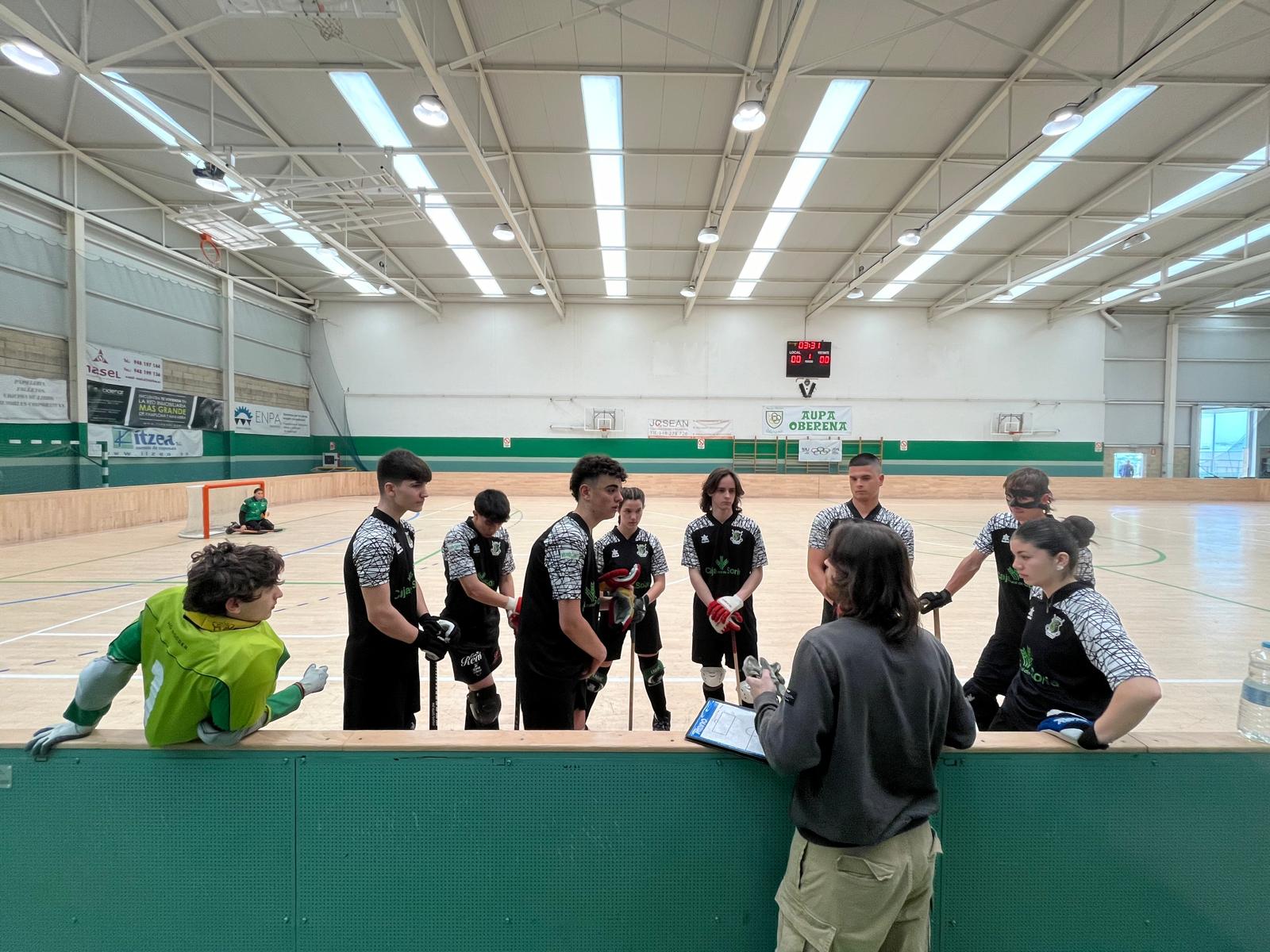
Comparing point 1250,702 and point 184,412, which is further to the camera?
point 184,412

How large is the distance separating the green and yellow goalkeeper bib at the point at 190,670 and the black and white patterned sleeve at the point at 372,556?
2.85 feet

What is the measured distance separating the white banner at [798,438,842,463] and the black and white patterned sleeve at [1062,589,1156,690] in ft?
71.7

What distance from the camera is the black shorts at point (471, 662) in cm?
331

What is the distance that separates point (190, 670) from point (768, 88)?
34.8 feet

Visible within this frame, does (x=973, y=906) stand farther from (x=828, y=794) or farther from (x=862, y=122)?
(x=862, y=122)

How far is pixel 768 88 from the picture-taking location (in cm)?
895

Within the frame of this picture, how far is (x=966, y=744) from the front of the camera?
1580 mm

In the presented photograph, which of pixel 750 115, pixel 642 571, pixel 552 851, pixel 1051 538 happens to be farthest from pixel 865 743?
pixel 750 115

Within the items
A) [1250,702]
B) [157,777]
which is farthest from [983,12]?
[157,777]

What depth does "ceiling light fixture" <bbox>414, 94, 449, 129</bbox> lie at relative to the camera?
859 centimetres

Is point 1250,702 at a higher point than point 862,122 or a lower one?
lower

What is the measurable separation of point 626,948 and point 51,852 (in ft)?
6.11

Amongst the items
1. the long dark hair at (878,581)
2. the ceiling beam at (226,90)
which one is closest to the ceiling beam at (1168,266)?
the long dark hair at (878,581)

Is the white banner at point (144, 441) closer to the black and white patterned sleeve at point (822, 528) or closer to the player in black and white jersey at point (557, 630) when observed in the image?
the player in black and white jersey at point (557, 630)
